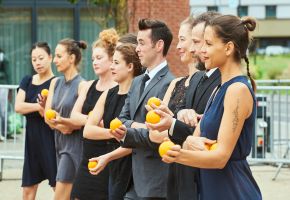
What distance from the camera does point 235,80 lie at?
4625mm

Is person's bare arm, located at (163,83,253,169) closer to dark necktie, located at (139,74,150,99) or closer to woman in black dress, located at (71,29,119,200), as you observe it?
dark necktie, located at (139,74,150,99)

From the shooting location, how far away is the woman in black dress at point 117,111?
21.9ft

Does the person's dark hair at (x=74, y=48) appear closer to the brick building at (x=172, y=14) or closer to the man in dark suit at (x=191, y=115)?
the man in dark suit at (x=191, y=115)

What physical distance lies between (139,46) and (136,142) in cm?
87

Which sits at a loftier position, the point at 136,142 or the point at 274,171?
the point at 136,142

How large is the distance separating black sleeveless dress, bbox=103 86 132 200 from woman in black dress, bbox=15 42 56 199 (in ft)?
7.43

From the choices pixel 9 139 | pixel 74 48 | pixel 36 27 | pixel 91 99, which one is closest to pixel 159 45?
pixel 91 99

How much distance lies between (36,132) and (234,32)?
5033 mm

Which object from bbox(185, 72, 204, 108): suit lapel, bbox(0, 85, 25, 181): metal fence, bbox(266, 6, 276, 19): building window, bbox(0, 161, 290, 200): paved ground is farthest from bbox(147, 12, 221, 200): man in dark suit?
bbox(266, 6, 276, 19): building window

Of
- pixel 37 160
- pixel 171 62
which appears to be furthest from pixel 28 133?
pixel 171 62

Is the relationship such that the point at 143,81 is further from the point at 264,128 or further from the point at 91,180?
the point at 264,128

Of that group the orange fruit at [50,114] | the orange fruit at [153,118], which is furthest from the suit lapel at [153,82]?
the orange fruit at [50,114]

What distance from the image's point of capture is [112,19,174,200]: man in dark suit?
5.85 meters

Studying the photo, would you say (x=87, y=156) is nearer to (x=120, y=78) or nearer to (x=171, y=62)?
(x=120, y=78)
